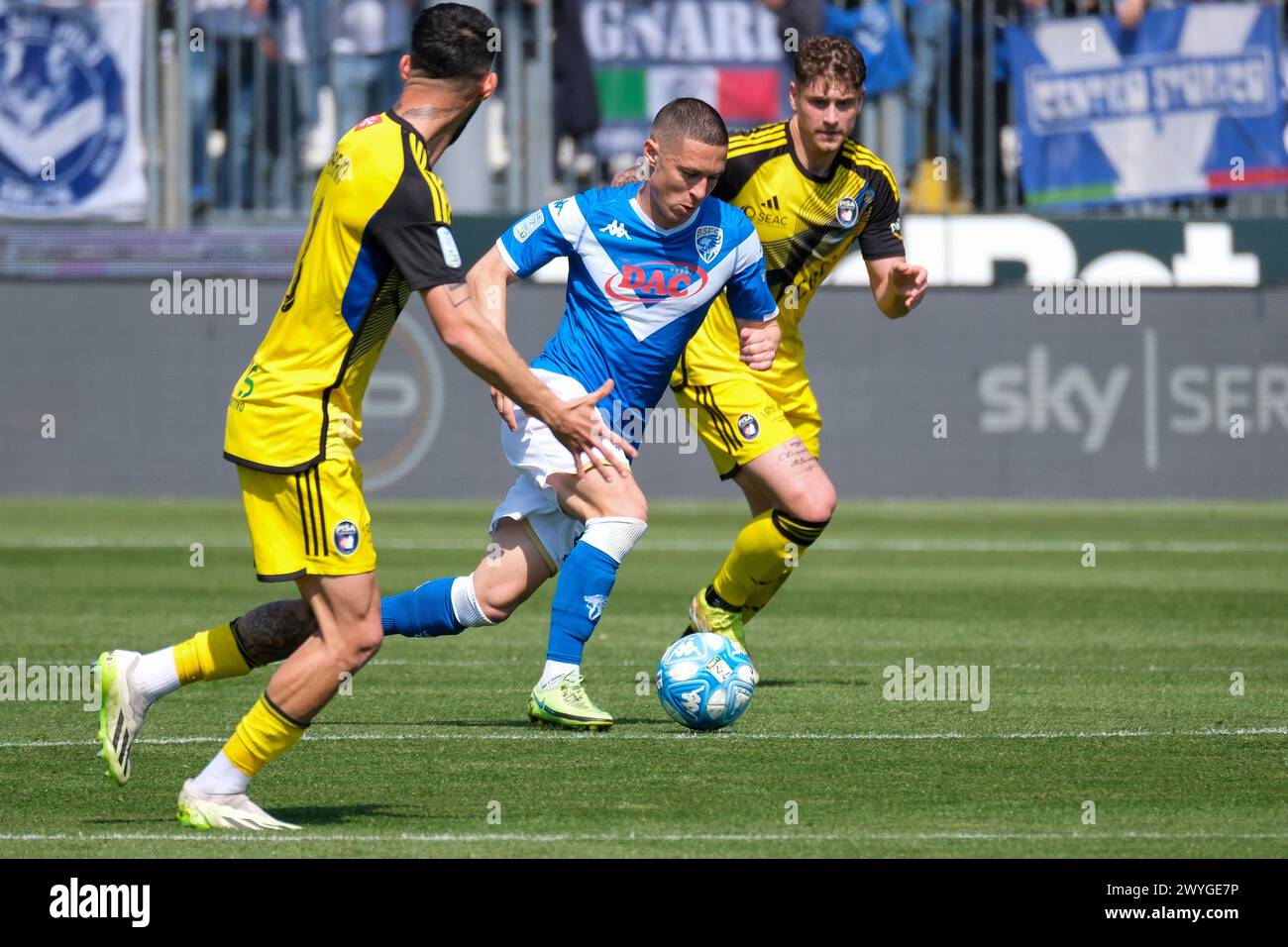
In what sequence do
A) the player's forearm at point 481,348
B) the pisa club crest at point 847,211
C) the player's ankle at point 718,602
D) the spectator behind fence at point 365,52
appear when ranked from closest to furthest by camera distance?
the player's forearm at point 481,348, the player's ankle at point 718,602, the pisa club crest at point 847,211, the spectator behind fence at point 365,52

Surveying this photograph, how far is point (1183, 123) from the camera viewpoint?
21891mm

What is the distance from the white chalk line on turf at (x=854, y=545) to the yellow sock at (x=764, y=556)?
7.00 m

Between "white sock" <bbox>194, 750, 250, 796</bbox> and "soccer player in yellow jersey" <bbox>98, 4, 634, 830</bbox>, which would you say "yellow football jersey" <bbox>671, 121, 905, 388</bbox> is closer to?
"soccer player in yellow jersey" <bbox>98, 4, 634, 830</bbox>

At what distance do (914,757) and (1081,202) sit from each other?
1550 centimetres

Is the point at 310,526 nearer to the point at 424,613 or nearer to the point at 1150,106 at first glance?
the point at 424,613

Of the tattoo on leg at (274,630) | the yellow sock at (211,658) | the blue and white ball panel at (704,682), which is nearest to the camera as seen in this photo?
the tattoo on leg at (274,630)

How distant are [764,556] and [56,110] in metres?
14.6

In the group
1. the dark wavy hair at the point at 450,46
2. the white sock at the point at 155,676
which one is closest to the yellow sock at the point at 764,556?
the white sock at the point at 155,676

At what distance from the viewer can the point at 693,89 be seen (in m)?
21.6

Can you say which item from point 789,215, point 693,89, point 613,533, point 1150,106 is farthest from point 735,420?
point 1150,106

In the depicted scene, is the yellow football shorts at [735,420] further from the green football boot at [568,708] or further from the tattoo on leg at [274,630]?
the tattoo on leg at [274,630]

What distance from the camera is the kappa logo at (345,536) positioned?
5762 millimetres

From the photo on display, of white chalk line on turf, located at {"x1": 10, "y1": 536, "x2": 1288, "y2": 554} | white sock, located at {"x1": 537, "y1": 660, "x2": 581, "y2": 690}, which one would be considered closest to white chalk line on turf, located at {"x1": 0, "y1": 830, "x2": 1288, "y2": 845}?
white sock, located at {"x1": 537, "y1": 660, "x2": 581, "y2": 690}
